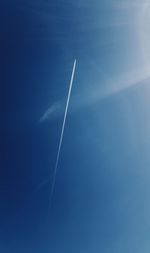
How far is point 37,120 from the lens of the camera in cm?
864

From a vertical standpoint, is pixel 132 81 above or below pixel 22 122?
below

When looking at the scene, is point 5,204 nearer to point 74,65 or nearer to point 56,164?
point 56,164

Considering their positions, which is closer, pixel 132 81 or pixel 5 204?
pixel 132 81

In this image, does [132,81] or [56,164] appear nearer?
[132,81]

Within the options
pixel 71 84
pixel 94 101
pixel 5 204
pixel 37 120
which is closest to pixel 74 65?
pixel 71 84

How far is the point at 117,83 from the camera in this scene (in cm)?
856

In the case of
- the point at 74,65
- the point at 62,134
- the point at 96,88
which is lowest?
the point at 62,134

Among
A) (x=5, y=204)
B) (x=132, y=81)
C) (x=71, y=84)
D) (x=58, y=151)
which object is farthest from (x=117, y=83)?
(x=5, y=204)

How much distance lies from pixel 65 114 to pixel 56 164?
1474 millimetres

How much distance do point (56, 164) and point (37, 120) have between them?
4.54 ft

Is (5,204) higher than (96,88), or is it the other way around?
(96,88)

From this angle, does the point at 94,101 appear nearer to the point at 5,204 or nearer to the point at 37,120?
the point at 37,120

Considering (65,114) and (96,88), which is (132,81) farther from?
(65,114)

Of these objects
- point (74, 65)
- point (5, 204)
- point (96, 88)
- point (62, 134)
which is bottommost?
point (5, 204)
